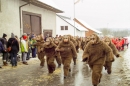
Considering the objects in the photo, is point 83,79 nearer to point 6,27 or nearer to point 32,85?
point 32,85

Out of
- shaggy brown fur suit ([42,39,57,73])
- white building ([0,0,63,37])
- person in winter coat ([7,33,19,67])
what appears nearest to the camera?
shaggy brown fur suit ([42,39,57,73])

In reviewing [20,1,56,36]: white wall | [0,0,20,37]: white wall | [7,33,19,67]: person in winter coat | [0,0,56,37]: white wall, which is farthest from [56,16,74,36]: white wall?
[7,33,19,67]: person in winter coat

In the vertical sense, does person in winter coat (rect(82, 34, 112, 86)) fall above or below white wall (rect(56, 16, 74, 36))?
below

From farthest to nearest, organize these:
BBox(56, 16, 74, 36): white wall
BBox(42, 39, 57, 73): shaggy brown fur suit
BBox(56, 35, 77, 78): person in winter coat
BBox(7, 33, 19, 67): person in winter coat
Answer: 1. BBox(56, 16, 74, 36): white wall
2. BBox(7, 33, 19, 67): person in winter coat
3. BBox(42, 39, 57, 73): shaggy brown fur suit
4. BBox(56, 35, 77, 78): person in winter coat

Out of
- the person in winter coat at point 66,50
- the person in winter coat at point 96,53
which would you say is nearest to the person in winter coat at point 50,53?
the person in winter coat at point 66,50

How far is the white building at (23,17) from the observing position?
556 inches

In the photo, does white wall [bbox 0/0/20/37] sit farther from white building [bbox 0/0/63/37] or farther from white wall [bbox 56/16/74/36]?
white wall [bbox 56/16/74/36]

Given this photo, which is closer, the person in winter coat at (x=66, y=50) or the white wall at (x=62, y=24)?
the person in winter coat at (x=66, y=50)

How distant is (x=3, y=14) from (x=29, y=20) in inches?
157

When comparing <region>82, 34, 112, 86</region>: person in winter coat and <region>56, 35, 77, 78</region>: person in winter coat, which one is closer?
<region>82, 34, 112, 86</region>: person in winter coat

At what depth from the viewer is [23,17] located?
16547 mm

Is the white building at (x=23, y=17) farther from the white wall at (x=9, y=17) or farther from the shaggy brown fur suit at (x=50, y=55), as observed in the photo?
the shaggy brown fur suit at (x=50, y=55)

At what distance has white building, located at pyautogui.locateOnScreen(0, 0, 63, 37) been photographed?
14.1 m

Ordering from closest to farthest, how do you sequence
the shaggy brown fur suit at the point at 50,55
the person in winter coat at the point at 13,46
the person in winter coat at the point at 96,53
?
the person in winter coat at the point at 96,53 → the shaggy brown fur suit at the point at 50,55 → the person in winter coat at the point at 13,46
